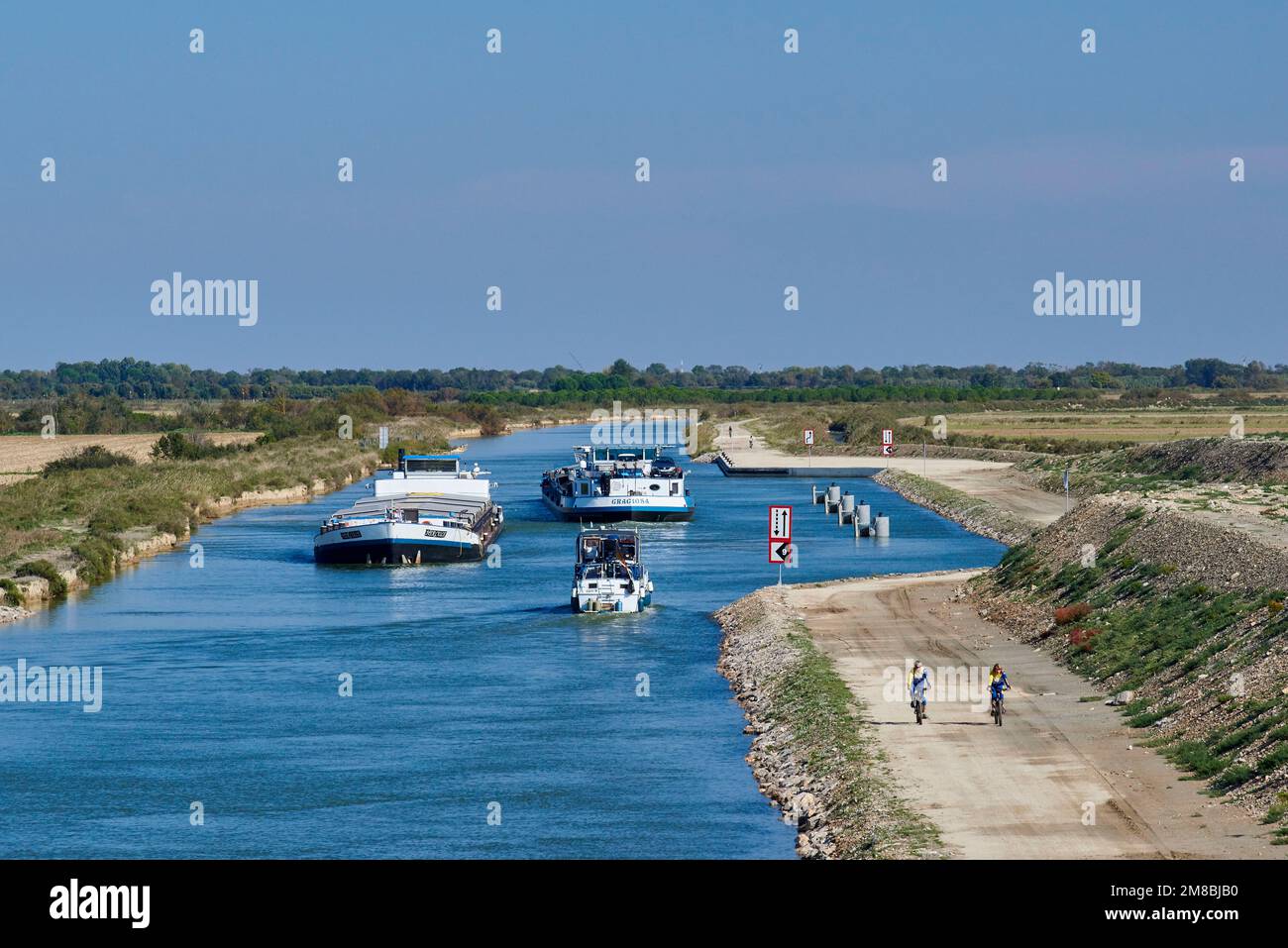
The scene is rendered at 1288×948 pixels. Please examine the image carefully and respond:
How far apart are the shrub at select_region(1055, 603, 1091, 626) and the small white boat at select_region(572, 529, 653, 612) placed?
14.9 m

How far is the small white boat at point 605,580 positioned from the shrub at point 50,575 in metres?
19.1

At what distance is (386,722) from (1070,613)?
58.0ft

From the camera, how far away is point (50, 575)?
6153cm

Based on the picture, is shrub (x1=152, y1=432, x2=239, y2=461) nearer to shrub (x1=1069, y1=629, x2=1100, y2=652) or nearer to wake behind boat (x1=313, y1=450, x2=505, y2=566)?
wake behind boat (x1=313, y1=450, x2=505, y2=566)

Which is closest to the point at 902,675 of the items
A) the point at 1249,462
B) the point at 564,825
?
the point at 564,825

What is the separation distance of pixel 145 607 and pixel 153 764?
1021 inches

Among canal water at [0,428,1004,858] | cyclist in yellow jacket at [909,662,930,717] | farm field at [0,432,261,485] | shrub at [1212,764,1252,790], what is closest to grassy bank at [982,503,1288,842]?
shrub at [1212,764,1252,790]

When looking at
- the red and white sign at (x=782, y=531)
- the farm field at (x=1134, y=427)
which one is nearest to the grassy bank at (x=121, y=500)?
the red and white sign at (x=782, y=531)

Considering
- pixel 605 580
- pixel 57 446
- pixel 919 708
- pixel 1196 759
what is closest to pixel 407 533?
pixel 605 580

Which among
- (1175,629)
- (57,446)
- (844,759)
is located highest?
(57,446)

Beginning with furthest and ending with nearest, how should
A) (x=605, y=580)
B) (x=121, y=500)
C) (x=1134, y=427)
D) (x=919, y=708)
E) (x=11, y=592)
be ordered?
(x=1134, y=427), (x=121, y=500), (x=11, y=592), (x=605, y=580), (x=919, y=708)

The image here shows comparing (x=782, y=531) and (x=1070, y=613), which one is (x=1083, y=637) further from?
(x=782, y=531)

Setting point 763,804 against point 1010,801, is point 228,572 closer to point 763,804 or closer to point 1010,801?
point 763,804

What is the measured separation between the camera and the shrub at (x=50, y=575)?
61062 millimetres
